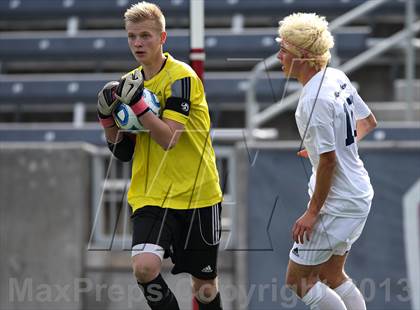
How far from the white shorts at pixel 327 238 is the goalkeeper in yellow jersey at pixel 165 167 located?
21.1 inches

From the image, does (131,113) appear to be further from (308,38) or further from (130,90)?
(308,38)

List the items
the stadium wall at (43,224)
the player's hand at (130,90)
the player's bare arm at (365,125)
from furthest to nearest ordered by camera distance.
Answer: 1. the stadium wall at (43,224)
2. the player's bare arm at (365,125)
3. the player's hand at (130,90)

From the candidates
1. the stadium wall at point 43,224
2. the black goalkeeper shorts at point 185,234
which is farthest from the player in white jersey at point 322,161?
the stadium wall at point 43,224

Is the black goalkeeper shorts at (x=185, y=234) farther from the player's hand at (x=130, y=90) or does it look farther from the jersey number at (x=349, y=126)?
the jersey number at (x=349, y=126)

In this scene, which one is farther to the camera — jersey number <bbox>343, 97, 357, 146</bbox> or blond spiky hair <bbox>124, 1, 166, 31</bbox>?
blond spiky hair <bbox>124, 1, 166, 31</bbox>

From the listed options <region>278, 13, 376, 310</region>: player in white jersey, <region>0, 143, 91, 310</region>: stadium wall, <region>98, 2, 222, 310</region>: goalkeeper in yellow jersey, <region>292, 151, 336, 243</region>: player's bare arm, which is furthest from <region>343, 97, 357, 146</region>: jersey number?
<region>0, 143, 91, 310</region>: stadium wall

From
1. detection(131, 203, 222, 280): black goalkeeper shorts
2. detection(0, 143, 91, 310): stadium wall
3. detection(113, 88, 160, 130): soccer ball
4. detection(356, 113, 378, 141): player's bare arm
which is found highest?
detection(113, 88, 160, 130): soccer ball

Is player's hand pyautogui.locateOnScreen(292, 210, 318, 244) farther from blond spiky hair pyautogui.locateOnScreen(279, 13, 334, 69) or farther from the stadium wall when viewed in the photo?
the stadium wall

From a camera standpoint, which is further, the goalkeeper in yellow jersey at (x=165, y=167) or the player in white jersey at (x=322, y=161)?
the goalkeeper in yellow jersey at (x=165, y=167)

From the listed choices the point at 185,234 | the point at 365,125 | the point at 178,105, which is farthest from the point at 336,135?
the point at 185,234

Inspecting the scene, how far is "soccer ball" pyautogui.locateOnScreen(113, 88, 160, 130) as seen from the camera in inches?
185

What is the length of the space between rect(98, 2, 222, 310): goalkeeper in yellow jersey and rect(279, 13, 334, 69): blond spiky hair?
1.82 feet

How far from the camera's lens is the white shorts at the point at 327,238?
469 cm

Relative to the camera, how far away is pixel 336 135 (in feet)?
15.2
